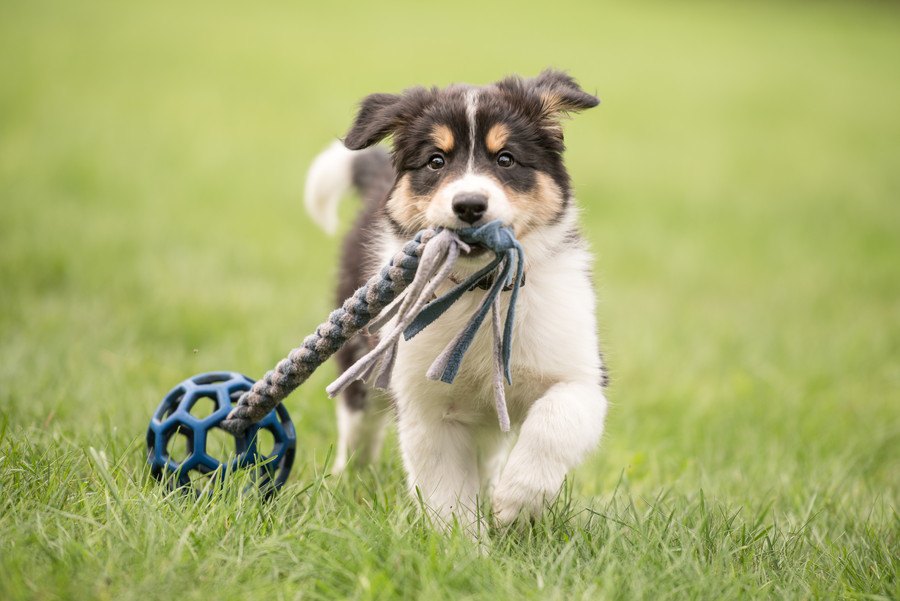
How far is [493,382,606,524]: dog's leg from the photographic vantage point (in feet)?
8.91

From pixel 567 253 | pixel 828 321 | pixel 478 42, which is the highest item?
pixel 478 42

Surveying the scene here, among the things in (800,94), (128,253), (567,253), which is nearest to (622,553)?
(567,253)

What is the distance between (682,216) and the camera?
959cm

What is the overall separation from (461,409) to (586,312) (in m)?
0.54

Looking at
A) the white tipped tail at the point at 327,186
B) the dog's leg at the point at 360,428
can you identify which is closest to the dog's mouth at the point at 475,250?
the dog's leg at the point at 360,428

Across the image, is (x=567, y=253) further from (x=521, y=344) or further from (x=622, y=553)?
(x=622, y=553)

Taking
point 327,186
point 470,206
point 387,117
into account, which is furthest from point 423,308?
point 327,186

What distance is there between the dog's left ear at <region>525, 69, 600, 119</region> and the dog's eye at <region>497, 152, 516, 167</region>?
240 millimetres

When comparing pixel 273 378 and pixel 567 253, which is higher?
pixel 567 253

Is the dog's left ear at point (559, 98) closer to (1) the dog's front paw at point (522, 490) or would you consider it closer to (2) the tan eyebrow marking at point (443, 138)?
(2) the tan eyebrow marking at point (443, 138)

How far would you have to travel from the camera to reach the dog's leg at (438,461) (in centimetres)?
296

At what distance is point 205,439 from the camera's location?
301 cm

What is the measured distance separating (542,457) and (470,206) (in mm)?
778

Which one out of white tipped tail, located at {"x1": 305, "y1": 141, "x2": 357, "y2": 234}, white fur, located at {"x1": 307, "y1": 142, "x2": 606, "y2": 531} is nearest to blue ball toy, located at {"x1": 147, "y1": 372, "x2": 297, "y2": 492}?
white fur, located at {"x1": 307, "y1": 142, "x2": 606, "y2": 531}
